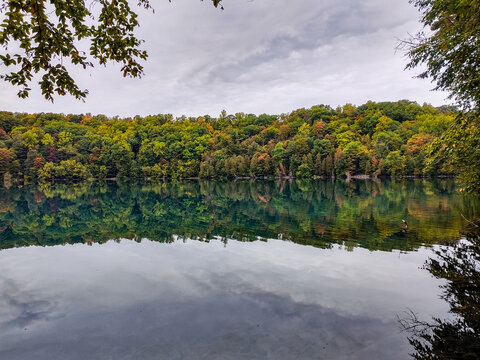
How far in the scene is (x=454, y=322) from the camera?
5.29 m

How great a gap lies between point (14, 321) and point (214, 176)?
82.3 meters

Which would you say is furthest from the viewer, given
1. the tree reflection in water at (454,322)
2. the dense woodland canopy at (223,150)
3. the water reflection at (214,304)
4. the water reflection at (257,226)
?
the dense woodland canopy at (223,150)

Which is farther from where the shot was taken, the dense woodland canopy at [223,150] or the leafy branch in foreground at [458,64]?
the dense woodland canopy at [223,150]

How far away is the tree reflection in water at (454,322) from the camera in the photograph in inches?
175

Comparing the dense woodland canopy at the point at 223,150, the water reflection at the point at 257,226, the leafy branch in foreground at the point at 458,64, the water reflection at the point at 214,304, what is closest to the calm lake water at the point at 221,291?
the water reflection at the point at 214,304

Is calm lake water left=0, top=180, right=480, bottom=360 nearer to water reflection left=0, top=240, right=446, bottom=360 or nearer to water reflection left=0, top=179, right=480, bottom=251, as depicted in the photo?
water reflection left=0, top=240, right=446, bottom=360

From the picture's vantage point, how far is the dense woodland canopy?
79981 mm

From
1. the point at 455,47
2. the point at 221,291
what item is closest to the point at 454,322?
the point at 221,291

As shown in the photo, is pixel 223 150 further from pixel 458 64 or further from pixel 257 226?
pixel 458 64

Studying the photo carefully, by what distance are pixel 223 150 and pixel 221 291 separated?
8857 cm

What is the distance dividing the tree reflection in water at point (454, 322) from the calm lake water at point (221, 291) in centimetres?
23

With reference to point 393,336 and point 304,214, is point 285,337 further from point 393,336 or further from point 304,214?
point 304,214

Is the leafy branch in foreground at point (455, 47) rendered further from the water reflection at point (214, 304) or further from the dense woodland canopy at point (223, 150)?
the dense woodland canopy at point (223, 150)

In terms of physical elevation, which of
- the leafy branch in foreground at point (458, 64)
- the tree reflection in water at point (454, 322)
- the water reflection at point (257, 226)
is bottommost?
the water reflection at point (257, 226)
